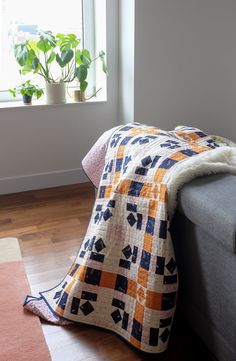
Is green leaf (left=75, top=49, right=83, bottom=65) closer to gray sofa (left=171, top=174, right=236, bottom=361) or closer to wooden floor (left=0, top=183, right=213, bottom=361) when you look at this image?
wooden floor (left=0, top=183, right=213, bottom=361)

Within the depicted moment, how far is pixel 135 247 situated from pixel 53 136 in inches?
66.0

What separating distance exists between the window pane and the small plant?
0.16 metres

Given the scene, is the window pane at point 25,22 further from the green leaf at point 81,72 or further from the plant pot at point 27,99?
the green leaf at point 81,72

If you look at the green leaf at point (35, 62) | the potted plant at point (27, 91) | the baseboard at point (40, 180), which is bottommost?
the baseboard at point (40, 180)

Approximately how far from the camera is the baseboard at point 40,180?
Answer: 9.57 ft

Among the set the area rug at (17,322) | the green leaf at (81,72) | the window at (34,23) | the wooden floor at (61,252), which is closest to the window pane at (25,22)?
the window at (34,23)

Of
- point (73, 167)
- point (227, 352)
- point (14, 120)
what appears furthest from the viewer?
point (73, 167)

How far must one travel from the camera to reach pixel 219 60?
2943mm

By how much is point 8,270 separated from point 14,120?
47.2 inches

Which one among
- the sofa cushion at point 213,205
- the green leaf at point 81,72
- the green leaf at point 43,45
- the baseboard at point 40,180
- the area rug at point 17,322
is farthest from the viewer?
the baseboard at point 40,180

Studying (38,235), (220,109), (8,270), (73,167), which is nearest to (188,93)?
(220,109)

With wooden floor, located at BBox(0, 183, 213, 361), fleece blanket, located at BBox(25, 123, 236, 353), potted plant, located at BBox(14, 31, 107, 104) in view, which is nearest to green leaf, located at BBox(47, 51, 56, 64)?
potted plant, located at BBox(14, 31, 107, 104)

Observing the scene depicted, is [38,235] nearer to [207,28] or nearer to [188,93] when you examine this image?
[188,93]

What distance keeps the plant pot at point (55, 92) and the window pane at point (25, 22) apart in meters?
0.23
